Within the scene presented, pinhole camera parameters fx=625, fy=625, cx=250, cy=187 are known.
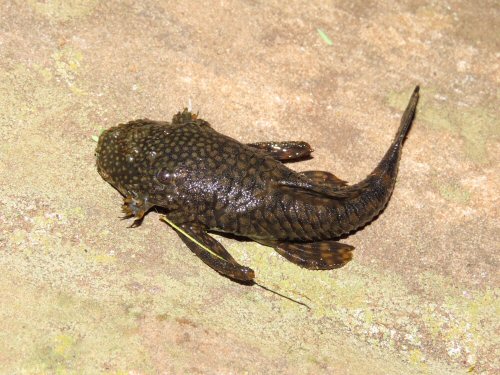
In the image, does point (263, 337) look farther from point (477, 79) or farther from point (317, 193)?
point (477, 79)

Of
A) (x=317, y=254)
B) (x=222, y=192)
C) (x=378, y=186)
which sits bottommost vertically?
(x=317, y=254)

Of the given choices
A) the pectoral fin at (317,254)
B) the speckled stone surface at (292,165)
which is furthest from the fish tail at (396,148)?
the pectoral fin at (317,254)

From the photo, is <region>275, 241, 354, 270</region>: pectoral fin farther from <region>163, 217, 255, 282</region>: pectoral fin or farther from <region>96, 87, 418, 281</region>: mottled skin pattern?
<region>163, 217, 255, 282</region>: pectoral fin

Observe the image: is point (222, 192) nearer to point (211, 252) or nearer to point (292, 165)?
point (211, 252)

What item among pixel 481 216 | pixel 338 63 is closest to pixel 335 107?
pixel 338 63

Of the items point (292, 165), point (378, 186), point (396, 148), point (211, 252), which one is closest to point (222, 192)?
point (211, 252)

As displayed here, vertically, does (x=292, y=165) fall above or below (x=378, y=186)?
below

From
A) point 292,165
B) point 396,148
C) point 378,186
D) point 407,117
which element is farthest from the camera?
point 292,165

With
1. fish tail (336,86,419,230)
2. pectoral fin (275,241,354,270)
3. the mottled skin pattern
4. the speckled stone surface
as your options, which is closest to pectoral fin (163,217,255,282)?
the mottled skin pattern
